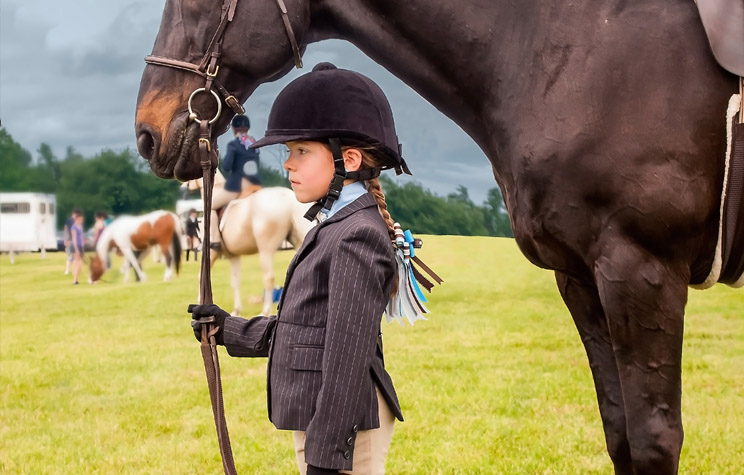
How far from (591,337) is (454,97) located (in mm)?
750

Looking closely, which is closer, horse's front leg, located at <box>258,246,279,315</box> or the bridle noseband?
the bridle noseband

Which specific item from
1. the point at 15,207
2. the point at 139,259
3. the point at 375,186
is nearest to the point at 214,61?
the point at 375,186

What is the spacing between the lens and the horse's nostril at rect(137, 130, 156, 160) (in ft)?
6.08

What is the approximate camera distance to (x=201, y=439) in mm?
4047

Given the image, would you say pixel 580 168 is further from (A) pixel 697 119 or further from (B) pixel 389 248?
(B) pixel 389 248

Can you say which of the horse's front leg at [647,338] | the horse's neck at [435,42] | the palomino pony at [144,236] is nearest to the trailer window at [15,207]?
the palomino pony at [144,236]

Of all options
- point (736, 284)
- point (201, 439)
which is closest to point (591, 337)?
point (736, 284)

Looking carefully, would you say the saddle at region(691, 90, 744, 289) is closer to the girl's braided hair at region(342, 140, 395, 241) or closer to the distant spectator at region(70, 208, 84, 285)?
the girl's braided hair at region(342, 140, 395, 241)

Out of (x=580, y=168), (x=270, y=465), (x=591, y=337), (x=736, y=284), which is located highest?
(x=580, y=168)

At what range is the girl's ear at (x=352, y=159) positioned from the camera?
1852mm

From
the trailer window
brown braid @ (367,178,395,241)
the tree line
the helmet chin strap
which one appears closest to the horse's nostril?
the helmet chin strap

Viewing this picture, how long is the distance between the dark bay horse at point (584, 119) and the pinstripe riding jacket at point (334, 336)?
1.22ft

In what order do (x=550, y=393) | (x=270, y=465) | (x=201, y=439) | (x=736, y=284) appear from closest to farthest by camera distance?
(x=736, y=284)
(x=270, y=465)
(x=201, y=439)
(x=550, y=393)

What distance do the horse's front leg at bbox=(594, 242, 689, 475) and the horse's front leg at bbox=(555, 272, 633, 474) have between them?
26 centimetres
